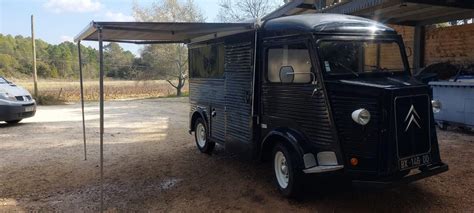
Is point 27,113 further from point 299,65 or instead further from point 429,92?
point 429,92

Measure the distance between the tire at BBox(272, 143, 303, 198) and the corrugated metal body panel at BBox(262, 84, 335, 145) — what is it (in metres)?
0.34

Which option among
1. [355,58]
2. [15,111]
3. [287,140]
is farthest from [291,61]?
[15,111]

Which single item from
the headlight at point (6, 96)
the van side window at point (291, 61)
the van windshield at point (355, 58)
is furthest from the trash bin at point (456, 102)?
the headlight at point (6, 96)

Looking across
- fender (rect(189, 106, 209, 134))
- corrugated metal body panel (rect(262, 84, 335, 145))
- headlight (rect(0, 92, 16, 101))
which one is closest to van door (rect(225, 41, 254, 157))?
corrugated metal body panel (rect(262, 84, 335, 145))

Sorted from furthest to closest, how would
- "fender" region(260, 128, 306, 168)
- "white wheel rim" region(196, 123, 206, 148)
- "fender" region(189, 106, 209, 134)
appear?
"white wheel rim" region(196, 123, 206, 148) → "fender" region(189, 106, 209, 134) → "fender" region(260, 128, 306, 168)

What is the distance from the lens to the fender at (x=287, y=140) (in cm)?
431

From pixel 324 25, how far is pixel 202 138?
3.54m

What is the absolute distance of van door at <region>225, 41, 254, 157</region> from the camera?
17.2 feet

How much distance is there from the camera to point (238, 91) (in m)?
5.51

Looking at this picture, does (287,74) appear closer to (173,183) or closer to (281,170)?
(281,170)

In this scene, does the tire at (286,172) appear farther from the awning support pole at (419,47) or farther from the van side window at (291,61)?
the awning support pole at (419,47)

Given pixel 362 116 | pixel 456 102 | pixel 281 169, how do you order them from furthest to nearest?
pixel 456 102, pixel 281 169, pixel 362 116

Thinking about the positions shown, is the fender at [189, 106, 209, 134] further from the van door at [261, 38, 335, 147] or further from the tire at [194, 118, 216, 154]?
the van door at [261, 38, 335, 147]

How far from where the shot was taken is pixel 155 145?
323 inches
